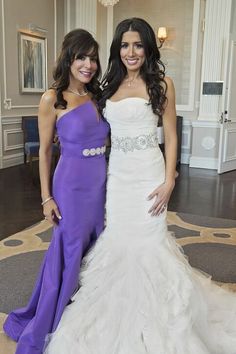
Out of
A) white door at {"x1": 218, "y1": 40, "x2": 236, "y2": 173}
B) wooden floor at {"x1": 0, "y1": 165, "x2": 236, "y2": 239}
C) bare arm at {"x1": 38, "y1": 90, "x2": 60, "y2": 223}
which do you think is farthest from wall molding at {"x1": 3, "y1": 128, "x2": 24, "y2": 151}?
bare arm at {"x1": 38, "y1": 90, "x2": 60, "y2": 223}

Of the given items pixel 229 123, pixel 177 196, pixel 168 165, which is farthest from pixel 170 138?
pixel 229 123

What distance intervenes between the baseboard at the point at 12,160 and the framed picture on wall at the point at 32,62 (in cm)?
122

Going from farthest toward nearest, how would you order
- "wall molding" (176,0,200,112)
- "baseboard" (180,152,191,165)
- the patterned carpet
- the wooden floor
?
"baseboard" (180,152,191,165), "wall molding" (176,0,200,112), the wooden floor, the patterned carpet

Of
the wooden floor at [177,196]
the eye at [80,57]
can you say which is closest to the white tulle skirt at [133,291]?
the eye at [80,57]

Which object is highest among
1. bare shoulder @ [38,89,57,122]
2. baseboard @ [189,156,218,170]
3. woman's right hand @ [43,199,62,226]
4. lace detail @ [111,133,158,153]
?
bare shoulder @ [38,89,57,122]

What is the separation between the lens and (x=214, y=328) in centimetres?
195

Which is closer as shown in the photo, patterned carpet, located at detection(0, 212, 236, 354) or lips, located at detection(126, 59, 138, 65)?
lips, located at detection(126, 59, 138, 65)

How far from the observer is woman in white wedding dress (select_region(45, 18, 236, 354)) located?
1.65m

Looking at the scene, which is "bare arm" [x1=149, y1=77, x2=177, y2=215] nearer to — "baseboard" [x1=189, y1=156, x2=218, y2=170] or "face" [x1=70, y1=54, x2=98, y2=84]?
"face" [x1=70, y1=54, x2=98, y2=84]

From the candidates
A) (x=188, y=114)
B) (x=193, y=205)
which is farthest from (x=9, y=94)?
(x=193, y=205)

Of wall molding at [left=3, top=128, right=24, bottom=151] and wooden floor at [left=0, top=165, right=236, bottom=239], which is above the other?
wall molding at [left=3, top=128, right=24, bottom=151]

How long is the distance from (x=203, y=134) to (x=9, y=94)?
12.0 ft

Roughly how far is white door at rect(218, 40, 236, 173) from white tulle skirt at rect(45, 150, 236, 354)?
5350 mm

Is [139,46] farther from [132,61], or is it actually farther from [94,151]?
[94,151]
